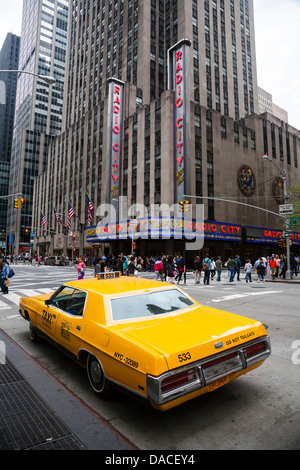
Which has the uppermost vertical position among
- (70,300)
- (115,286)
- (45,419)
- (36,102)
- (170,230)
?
(36,102)

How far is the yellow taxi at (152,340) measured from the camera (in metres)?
2.70

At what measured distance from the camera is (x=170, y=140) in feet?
123

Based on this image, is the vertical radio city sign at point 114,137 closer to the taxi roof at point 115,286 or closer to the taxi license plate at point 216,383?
the taxi roof at point 115,286

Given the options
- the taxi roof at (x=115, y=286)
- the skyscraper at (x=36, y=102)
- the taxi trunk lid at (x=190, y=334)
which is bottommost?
the taxi trunk lid at (x=190, y=334)

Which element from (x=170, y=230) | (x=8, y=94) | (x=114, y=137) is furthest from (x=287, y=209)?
(x=8, y=94)

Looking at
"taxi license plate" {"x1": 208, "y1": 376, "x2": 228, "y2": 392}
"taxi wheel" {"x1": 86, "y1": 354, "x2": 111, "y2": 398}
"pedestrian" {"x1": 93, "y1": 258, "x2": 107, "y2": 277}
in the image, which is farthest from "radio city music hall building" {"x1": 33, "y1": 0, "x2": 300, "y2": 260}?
"taxi license plate" {"x1": 208, "y1": 376, "x2": 228, "y2": 392}

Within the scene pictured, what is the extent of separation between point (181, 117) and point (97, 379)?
3781 cm

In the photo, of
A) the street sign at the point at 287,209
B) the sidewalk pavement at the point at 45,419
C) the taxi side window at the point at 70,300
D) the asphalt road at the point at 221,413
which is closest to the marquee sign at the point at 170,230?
the street sign at the point at 287,209

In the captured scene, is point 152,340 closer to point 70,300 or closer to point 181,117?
point 70,300

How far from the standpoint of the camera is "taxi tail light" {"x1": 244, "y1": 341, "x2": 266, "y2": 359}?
133 inches

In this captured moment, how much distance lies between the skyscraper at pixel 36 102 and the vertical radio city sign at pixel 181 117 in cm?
7235
